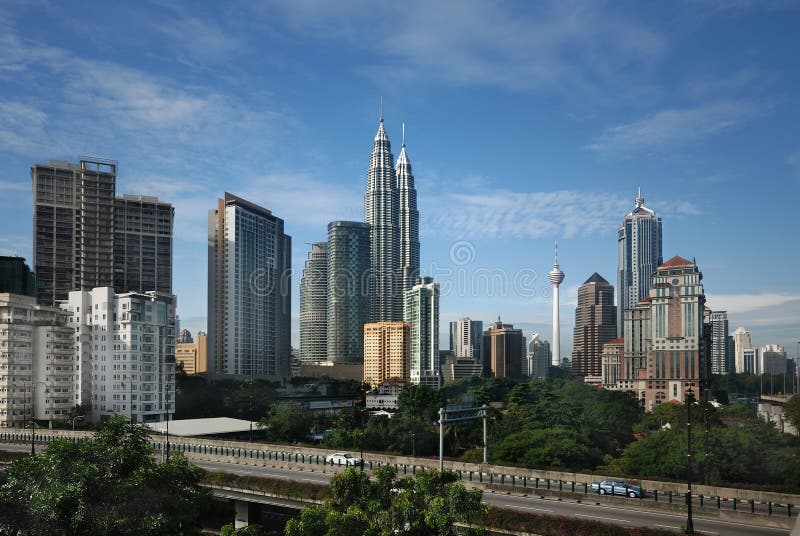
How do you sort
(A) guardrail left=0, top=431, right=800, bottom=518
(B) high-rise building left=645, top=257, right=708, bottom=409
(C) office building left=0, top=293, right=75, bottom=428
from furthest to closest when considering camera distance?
(B) high-rise building left=645, top=257, right=708, bottom=409
(C) office building left=0, top=293, right=75, bottom=428
(A) guardrail left=0, top=431, right=800, bottom=518

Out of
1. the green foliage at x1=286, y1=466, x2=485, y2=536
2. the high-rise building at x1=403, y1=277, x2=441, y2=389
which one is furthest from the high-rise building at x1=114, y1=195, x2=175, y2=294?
the green foliage at x1=286, y1=466, x2=485, y2=536

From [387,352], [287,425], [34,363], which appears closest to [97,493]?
[287,425]

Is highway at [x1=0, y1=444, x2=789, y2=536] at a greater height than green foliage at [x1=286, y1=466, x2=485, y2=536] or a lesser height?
lesser

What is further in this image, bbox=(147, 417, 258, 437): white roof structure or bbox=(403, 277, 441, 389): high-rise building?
bbox=(403, 277, 441, 389): high-rise building

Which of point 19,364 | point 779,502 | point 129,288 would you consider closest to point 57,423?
point 19,364

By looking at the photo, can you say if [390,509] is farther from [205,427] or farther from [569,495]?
[205,427]

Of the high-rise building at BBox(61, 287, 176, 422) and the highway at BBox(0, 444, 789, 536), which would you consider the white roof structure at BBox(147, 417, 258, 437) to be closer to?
the high-rise building at BBox(61, 287, 176, 422)
